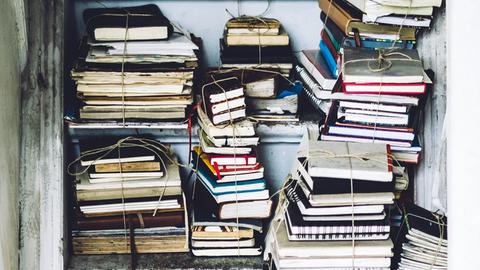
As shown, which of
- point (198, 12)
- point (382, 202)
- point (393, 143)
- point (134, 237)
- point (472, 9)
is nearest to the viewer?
point (472, 9)

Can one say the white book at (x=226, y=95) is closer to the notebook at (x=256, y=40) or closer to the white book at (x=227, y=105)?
the white book at (x=227, y=105)

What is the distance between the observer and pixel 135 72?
296cm

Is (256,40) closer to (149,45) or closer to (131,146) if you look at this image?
(149,45)

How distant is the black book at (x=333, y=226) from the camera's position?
8.74 ft

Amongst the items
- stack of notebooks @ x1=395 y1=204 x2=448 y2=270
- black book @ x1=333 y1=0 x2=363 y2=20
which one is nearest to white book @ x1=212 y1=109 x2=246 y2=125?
black book @ x1=333 y1=0 x2=363 y2=20

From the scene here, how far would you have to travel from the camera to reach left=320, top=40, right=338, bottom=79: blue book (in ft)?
10.0

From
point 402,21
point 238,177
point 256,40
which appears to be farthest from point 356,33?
point 238,177

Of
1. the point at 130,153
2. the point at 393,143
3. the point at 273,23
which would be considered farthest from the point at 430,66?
the point at 130,153

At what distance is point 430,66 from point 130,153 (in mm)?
1025

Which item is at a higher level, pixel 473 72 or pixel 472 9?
pixel 472 9

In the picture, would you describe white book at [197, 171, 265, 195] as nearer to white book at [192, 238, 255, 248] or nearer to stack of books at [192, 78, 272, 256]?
stack of books at [192, 78, 272, 256]

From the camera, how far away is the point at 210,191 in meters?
3.00

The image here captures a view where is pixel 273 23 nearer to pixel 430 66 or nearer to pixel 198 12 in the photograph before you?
pixel 198 12

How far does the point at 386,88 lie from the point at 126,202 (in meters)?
0.92
